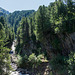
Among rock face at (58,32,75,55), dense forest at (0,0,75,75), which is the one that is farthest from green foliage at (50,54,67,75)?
rock face at (58,32,75,55)

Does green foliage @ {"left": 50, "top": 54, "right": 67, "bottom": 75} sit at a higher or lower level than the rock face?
lower

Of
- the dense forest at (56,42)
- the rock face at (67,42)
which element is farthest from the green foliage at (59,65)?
the rock face at (67,42)

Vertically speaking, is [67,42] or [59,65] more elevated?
[67,42]

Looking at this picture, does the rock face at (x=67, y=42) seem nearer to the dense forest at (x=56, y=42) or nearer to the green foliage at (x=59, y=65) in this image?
the dense forest at (x=56, y=42)

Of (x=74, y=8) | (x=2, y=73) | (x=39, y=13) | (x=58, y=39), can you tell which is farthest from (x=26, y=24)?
(x=2, y=73)

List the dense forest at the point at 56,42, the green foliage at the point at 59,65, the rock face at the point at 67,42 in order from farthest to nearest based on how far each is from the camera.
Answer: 1. the rock face at the point at 67,42
2. the green foliage at the point at 59,65
3. the dense forest at the point at 56,42

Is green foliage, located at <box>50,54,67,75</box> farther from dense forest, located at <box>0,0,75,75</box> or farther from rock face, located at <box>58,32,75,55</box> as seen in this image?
rock face, located at <box>58,32,75,55</box>

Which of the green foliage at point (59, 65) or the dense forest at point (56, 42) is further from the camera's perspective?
the green foliage at point (59, 65)

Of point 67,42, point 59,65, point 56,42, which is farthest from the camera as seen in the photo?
point 56,42

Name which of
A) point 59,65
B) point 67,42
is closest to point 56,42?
point 67,42

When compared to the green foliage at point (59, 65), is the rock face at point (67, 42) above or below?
above

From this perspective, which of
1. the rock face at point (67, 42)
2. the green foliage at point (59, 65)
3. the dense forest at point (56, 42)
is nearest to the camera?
the dense forest at point (56, 42)

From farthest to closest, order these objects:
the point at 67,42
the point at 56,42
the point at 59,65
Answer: the point at 56,42 < the point at 67,42 < the point at 59,65

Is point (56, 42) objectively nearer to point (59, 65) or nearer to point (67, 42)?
point (67, 42)
